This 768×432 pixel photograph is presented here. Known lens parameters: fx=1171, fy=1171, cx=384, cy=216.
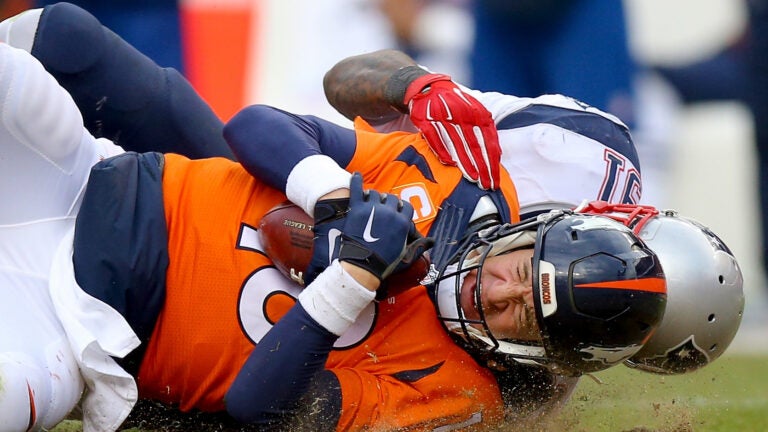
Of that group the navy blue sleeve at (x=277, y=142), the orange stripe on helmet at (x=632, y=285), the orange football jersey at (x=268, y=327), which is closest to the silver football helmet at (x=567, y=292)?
the orange stripe on helmet at (x=632, y=285)

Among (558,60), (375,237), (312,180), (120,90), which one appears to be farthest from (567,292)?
(558,60)

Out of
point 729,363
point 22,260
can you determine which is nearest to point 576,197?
point 22,260

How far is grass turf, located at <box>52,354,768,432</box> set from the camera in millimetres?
3650

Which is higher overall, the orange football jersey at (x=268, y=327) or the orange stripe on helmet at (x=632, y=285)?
the orange stripe on helmet at (x=632, y=285)

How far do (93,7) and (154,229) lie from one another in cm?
469

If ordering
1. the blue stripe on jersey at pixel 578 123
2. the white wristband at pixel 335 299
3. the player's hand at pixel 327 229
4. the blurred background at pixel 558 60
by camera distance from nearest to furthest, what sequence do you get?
the white wristband at pixel 335 299 < the player's hand at pixel 327 229 < the blue stripe on jersey at pixel 578 123 < the blurred background at pixel 558 60

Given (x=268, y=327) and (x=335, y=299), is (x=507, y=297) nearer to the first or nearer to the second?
(x=335, y=299)

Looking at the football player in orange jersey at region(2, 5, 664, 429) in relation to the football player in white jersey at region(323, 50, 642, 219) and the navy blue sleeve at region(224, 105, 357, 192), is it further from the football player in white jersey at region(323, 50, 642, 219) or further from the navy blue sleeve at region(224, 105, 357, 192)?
the football player in white jersey at region(323, 50, 642, 219)

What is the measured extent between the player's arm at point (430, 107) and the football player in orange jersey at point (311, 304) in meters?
0.06

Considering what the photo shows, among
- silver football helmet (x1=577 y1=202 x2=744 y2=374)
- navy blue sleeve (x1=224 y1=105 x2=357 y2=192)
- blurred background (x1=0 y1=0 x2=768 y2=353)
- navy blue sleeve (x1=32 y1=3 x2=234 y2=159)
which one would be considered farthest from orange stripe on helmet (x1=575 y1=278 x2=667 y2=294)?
blurred background (x1=0 y1=0 x2=768 y2=353)

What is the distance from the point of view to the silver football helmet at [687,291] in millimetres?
3377

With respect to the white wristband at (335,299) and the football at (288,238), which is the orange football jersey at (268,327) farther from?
the white wristband at (335,299)

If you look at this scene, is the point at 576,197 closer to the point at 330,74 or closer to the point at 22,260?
the point at 330,74

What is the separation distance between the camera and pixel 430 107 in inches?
143
